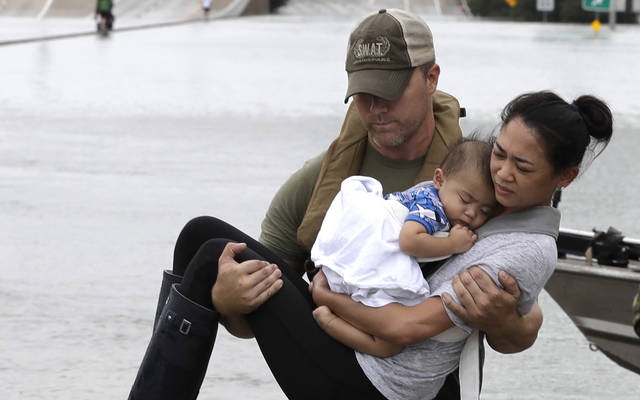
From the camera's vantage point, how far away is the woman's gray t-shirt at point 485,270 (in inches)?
105

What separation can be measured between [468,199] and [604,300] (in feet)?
5.53

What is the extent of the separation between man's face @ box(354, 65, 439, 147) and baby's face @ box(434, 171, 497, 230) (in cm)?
35

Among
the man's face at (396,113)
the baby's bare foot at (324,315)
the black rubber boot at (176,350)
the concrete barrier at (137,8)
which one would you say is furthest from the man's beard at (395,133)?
the concrete barrier at (137,8)

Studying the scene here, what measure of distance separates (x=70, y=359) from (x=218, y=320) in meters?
2.32

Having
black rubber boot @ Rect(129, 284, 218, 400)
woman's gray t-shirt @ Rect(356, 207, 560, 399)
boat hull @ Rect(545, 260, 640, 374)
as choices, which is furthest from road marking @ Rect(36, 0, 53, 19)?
woman's gray t-shirt @ Rect(356, 207, 560, 399)

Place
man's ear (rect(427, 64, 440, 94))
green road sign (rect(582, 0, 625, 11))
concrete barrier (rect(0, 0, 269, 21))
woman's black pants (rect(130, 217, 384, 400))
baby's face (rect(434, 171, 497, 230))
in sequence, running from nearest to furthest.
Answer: baby's face (rect(434, 171, 497, 230)), woman's black pants (rect(130, 217, 384, 400)), man's ear (rect(427, 64, 440, 94)), green road sign (rect(582, 0, 625, 11)), concrete barrier (rect(0, 0, 269, 21))

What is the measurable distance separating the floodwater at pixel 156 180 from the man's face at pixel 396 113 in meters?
1.85

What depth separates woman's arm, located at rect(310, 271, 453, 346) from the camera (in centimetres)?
269

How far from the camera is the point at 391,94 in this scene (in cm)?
302

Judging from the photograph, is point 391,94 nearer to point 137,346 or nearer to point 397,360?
point 397,360

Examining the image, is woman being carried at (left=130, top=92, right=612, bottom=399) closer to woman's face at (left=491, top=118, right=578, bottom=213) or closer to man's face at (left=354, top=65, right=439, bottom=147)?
woman's face at (left=491, top=118, right=578, bottom=213)

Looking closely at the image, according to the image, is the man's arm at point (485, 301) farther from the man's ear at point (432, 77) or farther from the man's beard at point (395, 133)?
the man's ear at point (432, 77)

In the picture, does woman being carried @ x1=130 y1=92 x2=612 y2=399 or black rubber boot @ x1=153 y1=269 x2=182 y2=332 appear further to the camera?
black rubber boot @ x1=153 y1=269 x2=182 y2=332

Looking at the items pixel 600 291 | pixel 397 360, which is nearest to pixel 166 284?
pixel 397 360
